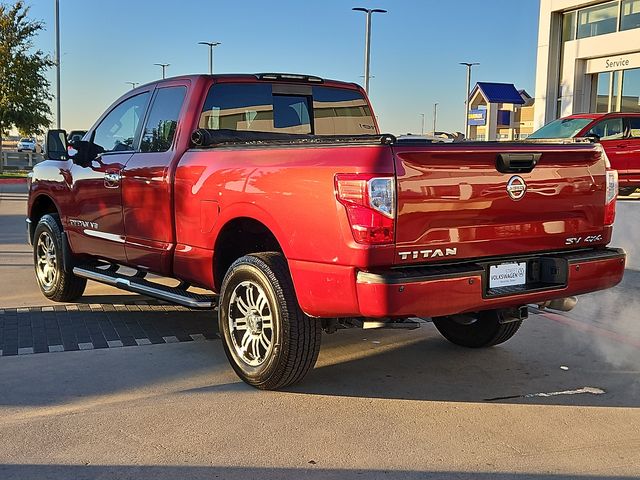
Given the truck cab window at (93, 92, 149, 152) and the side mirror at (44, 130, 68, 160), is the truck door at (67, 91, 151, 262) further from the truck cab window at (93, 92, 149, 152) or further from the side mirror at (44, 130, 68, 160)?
the side mirror at (44, 130, 68, 160)

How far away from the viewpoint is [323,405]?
4.31 m

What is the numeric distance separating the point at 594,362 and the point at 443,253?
1.99 meters

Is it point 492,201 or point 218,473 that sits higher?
point 492,201

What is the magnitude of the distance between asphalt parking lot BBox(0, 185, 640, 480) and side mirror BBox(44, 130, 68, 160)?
4.69ft

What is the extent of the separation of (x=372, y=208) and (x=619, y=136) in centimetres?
1384

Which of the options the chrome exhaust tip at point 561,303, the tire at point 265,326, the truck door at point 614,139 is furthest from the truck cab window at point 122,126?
the truck door at point 614,139

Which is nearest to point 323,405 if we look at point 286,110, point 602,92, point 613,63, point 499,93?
point 286,110

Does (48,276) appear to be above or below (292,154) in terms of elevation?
below

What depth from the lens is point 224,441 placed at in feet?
12.3

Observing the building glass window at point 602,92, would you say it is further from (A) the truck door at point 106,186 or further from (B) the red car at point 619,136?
(A) the truck door at point 106,186

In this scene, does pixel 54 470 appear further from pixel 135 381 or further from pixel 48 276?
pixel 48 276

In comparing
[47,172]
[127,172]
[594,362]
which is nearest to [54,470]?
[127,172]

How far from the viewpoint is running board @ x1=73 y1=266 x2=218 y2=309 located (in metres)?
5.01

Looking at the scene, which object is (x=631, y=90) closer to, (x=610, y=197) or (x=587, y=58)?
(x=587, y=58)
